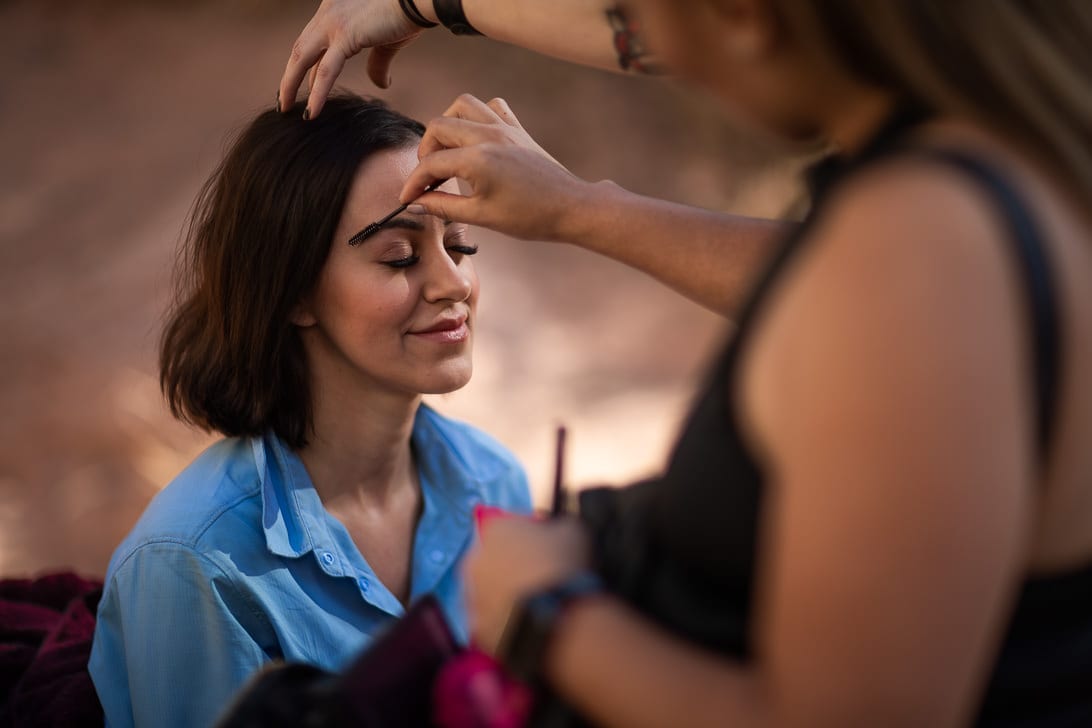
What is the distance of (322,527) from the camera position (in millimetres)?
1722

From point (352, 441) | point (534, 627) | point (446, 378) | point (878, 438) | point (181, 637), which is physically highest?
point (878, 438)

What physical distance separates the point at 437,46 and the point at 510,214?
19.1 ft

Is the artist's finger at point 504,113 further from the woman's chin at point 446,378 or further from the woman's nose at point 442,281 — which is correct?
the woman's chin at point 446,378

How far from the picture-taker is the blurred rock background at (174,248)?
407 cm

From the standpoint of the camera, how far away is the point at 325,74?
1671mm

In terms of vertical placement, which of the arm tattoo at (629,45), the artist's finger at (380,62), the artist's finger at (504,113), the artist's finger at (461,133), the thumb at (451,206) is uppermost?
the arm tattoo at (629,45)

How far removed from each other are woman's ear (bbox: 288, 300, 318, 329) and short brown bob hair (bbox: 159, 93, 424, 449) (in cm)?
1

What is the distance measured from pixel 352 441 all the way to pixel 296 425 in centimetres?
11

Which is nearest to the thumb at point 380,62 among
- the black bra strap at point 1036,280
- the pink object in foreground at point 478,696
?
the pink object in foreground at point 478,696

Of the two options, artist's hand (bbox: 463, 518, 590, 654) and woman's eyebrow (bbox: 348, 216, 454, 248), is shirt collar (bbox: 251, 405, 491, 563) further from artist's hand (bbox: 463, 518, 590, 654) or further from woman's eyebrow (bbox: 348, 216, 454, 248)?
artist's hand (bbox: 463, 518, 590, 654)

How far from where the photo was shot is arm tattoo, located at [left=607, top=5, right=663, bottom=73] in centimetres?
157

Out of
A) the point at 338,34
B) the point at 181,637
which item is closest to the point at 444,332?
the point at 338,34

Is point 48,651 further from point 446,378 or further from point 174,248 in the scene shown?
point 174,248

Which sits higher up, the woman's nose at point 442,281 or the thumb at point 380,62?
the thumb at point 380,62
